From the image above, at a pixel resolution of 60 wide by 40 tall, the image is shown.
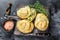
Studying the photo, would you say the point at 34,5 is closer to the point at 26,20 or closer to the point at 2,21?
the point at 26,20

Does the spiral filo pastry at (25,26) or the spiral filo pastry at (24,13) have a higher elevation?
the spiral filo pastry at (24,13)

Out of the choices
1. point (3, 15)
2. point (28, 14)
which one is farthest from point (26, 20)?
point (3, 15)

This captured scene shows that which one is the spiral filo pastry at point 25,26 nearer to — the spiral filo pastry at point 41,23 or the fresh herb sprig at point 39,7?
the spiral filo pastry at point 41,23

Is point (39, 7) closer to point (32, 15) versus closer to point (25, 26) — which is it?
point (32, 15)

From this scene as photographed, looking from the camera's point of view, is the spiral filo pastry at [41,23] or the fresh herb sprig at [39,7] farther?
the fresh herb sprig at [39,7]

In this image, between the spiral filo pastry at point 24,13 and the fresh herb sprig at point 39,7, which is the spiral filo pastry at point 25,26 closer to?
the spiral filo pastry at point 24,13

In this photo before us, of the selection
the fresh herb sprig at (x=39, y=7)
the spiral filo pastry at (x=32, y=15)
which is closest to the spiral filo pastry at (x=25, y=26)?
the spiral filo pastry at (x=32, y=15)

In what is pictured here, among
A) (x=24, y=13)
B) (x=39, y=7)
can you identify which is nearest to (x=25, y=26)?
(x=24, y=13)

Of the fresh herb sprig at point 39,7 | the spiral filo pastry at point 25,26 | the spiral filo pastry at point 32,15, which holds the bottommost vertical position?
the spiral filo pastry at point 25,26
